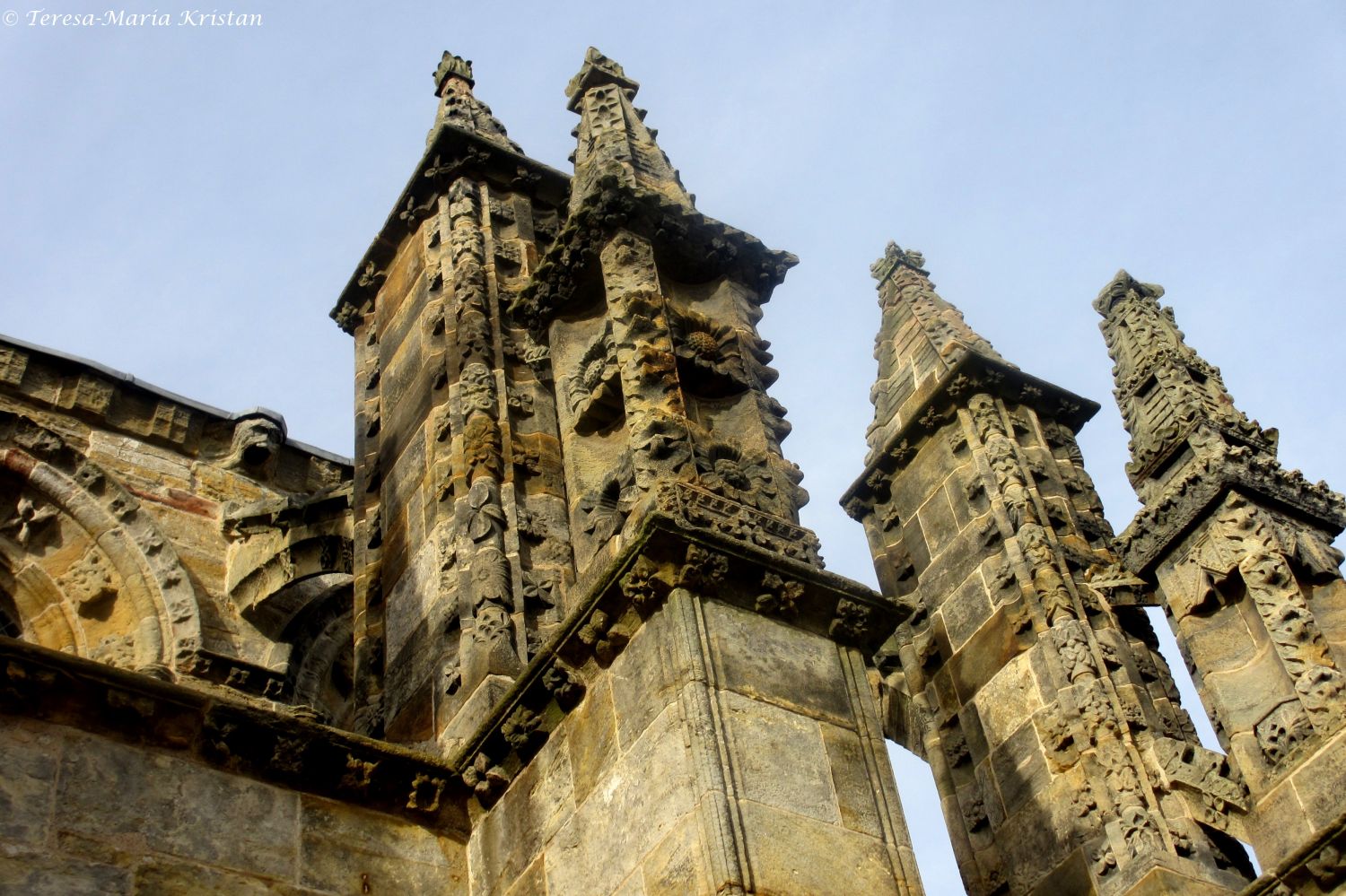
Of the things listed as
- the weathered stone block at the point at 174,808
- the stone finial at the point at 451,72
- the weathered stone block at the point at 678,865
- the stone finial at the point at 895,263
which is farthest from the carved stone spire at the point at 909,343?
the weathered stone block at the point at 678,865

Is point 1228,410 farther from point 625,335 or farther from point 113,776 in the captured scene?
point 113,776

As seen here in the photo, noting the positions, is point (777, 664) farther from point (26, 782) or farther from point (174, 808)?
point (26, 782)

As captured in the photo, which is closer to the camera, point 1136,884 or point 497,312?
point 1136,884

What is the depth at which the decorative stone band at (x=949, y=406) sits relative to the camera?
12.1m

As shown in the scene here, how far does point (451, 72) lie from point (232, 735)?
7095 mm

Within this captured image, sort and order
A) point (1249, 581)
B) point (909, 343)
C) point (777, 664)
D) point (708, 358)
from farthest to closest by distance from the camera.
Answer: point (909, 343) → point (1249, 581) → point (708, 358) → point (777, 664)

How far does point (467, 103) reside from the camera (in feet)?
40.8

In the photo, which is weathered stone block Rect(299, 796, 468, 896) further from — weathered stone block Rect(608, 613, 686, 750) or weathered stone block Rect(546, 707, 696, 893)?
weathered stone block Rect(608, 613, 686, 750)

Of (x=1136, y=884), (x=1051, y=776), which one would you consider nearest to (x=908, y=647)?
(x=1051, y=776)

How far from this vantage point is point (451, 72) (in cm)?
1305

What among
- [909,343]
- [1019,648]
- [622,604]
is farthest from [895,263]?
[622,604]

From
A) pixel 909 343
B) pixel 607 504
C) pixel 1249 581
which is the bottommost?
pixel 607 504

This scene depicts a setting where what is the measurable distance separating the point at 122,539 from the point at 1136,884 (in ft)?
20.7

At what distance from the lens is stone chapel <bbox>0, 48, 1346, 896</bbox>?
6461 millimetres
